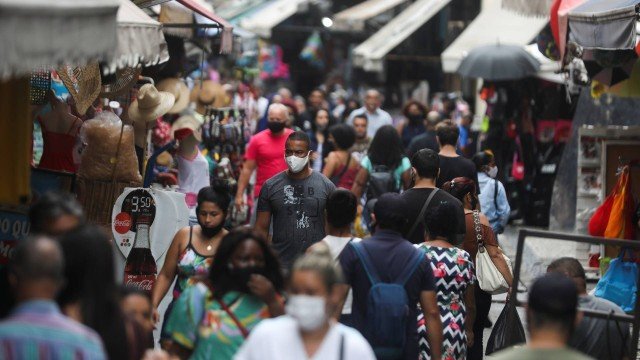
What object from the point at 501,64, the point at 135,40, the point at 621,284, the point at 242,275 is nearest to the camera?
the point at 242,275

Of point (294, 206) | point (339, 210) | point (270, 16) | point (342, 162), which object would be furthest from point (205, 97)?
point (270, 16)

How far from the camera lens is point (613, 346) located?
7.35 meters

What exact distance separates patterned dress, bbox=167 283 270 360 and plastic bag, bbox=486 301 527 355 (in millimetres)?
2162

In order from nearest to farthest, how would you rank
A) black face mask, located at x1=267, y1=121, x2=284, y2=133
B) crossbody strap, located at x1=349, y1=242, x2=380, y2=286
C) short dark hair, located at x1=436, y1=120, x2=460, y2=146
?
crossbody strap, located at x1=349, y1=242, x2=380, y2=286, short dark hair, located at x1=436, y1=120, x2=460, y2=146, black face mask, located at x1=267, y1=121, x2=284, y2=133

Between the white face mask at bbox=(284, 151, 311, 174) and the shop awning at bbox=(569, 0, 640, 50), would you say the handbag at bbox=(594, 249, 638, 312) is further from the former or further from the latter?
the white face mask at bbox=(284, 151, 311, 174)

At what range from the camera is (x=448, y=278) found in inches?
333

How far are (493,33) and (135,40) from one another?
15535 mm

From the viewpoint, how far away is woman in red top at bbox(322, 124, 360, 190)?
1368 cm

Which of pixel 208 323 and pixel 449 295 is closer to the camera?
pixel 208 323

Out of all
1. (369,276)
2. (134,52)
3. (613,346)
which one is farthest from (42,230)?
(613,346)

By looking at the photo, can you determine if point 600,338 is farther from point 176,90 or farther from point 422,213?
point 176,90

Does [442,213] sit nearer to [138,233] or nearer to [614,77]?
[138,233]

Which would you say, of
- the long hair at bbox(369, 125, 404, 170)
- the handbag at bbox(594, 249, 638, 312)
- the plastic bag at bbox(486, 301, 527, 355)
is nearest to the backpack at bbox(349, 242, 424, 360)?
the plastic bag at bbox(486, 301, 527, 355)

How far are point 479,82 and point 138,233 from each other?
63.0 ft
